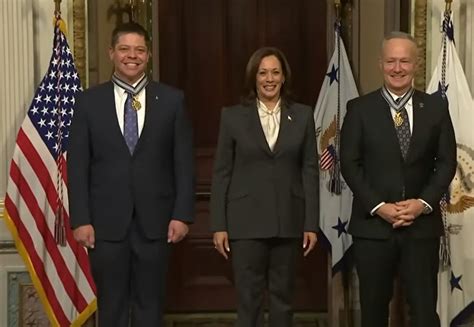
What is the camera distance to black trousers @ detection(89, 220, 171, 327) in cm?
359

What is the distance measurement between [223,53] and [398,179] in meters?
1.87

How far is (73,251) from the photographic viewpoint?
4.35 meters

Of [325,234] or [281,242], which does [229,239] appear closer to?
[281,242]

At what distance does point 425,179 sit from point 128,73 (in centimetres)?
126

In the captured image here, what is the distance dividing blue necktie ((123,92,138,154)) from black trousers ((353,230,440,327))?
986 mm

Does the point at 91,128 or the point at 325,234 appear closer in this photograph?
the point at 91,128

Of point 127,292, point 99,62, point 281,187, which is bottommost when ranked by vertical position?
point 127,292

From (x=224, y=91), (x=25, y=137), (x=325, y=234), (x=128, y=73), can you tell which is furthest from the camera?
(x=224, y=91)

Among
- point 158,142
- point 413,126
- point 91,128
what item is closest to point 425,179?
point 413,126

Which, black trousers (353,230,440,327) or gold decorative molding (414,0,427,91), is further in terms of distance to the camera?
gold decorative molding (414,0,427,91)

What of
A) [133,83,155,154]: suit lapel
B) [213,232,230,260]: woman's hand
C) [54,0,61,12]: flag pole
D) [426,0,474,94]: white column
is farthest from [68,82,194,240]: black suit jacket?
[426,0,474,94]: white column

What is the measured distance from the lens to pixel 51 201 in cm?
433

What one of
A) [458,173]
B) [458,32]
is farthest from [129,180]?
[458,32]

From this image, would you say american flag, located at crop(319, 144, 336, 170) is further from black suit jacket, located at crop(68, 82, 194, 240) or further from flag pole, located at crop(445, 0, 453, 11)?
black suit jacket, located at crop(68, 82, 194, 240)
